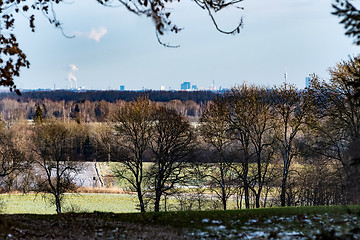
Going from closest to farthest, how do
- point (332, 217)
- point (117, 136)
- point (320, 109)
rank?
1. point (332, 217)
2. point (320, 109)
3. point (117, 136)

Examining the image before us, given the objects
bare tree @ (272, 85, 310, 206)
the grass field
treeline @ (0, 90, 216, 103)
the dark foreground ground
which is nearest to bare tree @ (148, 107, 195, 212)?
bare tree @ (272, 85, 310, 206)

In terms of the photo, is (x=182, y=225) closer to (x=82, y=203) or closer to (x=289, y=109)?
(x=289, y=109)

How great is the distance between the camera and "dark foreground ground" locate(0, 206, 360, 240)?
1059 cm

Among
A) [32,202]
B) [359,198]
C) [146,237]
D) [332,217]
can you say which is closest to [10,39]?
[146,237]

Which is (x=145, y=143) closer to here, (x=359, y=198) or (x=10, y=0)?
(x=359, y=198)

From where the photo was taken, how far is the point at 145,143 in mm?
29391

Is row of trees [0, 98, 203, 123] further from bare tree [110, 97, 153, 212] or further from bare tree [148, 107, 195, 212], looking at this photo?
bare tree [148, 107, 195, 212]

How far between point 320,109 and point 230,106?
6273mm

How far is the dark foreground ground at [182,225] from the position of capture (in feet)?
34.8

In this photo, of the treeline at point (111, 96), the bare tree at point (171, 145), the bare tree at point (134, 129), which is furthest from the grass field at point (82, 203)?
the treeline at point (111, 96)

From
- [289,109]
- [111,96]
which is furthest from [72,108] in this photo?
[289,109]

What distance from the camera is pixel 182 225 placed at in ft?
40.5

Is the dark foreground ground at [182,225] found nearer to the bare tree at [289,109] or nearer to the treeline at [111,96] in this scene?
the bare tree at [289,109]

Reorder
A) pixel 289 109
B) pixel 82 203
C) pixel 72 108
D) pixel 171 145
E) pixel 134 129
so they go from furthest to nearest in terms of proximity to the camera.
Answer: pixel 72 108
pixel 82 203
pixel 134 129
pixel 171 145
pixel 289 109
